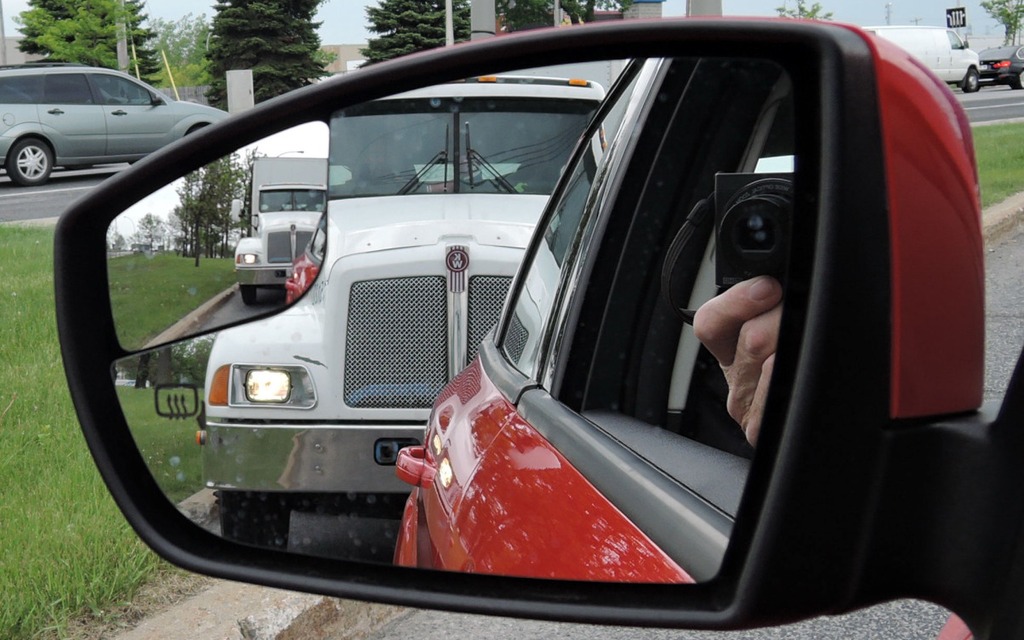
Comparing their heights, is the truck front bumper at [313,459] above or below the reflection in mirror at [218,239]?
below

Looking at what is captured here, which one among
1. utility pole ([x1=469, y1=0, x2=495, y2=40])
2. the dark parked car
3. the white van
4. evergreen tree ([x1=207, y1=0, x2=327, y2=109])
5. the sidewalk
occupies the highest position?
evergreen tree ([x1=207, y1=0, x2=327, y2=109])

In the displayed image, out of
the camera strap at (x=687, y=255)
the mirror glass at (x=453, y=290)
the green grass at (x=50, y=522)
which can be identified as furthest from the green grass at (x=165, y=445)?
the green grass at (x=50, y=522)

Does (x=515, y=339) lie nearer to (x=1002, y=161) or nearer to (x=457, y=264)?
(x=457, y=264)

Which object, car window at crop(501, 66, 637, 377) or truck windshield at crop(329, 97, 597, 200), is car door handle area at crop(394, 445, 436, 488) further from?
truck windshield at crop(329, 97, 597, 200)

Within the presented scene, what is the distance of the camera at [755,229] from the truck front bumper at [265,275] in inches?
37.9

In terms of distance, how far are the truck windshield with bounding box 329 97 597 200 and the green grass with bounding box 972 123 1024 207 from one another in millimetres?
599

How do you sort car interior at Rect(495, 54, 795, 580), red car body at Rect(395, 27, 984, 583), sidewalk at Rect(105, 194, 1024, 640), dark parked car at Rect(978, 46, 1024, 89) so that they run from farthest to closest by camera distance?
1. sidewalk at Rect(105, 194, 1024, 640)
2. dark parked car at Rect(978, 46, 1024, 89)
3. car interior at Rect(495, 54, 795, 580)
4. red car body at Rect(395, 27, 984, 583)

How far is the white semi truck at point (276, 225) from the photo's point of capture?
1.75 metres

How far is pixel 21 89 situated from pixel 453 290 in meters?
22.5

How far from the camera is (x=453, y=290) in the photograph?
7.95 feet

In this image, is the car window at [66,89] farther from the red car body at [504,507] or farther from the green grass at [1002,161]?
the green grass at [1002,161]

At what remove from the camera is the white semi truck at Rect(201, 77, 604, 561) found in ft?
5.16

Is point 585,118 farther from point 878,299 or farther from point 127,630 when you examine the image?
point 127,630

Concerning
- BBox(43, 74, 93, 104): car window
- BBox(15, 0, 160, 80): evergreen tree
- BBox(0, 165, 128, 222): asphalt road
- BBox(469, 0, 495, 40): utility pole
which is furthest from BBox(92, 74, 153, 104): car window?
BBox(469, 0, 495, 40): utility pole
